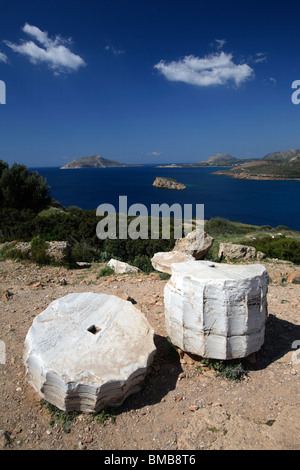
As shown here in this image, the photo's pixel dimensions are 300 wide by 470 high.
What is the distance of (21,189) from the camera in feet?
77.6

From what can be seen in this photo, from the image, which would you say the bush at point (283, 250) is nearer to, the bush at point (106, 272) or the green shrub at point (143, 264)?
the green shrub at point (143, 264)

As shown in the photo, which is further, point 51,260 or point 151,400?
point 51,260

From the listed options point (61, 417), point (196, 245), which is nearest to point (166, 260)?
point (196, 245)

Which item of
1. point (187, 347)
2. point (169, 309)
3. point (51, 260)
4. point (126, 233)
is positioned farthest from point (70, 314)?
point (126, 233)

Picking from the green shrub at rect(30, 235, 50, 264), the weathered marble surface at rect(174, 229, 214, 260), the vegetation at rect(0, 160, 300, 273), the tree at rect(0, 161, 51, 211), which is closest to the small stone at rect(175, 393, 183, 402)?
the vegetation at rect(0, 160, 300, 273)

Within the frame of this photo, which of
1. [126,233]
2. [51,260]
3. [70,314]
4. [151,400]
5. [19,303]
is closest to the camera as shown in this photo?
[151,400]

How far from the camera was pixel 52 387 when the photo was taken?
11.4ft

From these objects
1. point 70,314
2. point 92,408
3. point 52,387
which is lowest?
point 92,408

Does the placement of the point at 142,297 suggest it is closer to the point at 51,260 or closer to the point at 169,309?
the point at 169,309

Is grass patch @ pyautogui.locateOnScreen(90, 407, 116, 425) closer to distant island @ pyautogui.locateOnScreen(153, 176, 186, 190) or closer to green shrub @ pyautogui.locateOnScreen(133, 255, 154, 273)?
green shrub @ pyautogui.locateOnScreen(133, 255, 154, 273)

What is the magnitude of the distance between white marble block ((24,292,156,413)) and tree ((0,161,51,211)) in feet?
69.3

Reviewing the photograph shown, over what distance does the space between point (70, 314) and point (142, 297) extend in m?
2.49

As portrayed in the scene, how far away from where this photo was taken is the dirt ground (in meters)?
3.28
